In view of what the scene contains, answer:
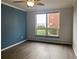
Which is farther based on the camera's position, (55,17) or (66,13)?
(55,17)

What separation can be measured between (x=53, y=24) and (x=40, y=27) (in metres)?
1.05

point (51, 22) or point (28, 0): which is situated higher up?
point (28, 0)

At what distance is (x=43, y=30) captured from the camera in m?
6.65

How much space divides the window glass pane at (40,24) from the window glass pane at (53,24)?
0.32m

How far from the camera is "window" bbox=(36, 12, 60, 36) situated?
6.24m

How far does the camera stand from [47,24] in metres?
6.51

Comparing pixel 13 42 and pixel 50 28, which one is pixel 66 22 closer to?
pixel 50 28

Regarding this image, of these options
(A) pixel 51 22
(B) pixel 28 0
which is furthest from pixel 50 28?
(B) pixel 28 0

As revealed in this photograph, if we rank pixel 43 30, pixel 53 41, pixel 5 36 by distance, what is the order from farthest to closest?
pixel 43 30, pixel 53 41, pixel 5 36

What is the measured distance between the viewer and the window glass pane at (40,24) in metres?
6.63

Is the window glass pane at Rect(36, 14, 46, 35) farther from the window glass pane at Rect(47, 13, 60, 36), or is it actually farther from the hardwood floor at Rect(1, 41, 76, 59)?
the hardwood floor at Rect(1, 41, 76, 59)

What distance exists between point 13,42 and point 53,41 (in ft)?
8.98

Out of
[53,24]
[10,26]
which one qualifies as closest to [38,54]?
[10,26]

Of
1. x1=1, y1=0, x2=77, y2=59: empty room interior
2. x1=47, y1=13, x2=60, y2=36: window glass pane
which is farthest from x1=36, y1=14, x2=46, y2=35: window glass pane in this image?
x1=47, y1=13, x2=60, y2=36: window glass pane
